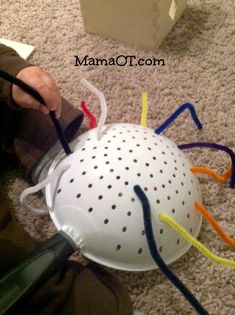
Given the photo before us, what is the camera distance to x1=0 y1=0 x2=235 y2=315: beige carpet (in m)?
0.63

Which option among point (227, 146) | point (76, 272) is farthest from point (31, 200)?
point (227, 146)

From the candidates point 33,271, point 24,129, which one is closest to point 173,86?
point 24,129

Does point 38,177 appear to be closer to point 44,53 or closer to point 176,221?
point 176,221

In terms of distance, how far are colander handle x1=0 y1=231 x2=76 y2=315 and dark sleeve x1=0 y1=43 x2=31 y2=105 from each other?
259 mm

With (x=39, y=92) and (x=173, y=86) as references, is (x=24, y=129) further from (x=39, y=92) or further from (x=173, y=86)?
(x=173, y=86)

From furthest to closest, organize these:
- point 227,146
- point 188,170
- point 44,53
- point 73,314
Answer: point 44,53
point 227,146
point 188,170
point 73,314

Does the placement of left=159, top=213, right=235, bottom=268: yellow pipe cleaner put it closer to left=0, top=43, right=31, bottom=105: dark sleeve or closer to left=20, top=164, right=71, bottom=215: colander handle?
left=20, top=164, right=71, bottom=215: colander handle

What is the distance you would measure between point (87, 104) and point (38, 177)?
0.71 ft

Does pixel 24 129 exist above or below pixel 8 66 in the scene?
below

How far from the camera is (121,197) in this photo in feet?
1.90

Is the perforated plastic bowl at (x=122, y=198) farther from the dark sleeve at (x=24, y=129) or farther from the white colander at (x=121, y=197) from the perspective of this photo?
the dark sleeve at (x=24, y=129)

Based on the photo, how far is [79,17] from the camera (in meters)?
1.05

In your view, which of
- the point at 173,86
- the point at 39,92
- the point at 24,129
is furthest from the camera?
the point at 173,86

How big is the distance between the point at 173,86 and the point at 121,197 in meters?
0.39
